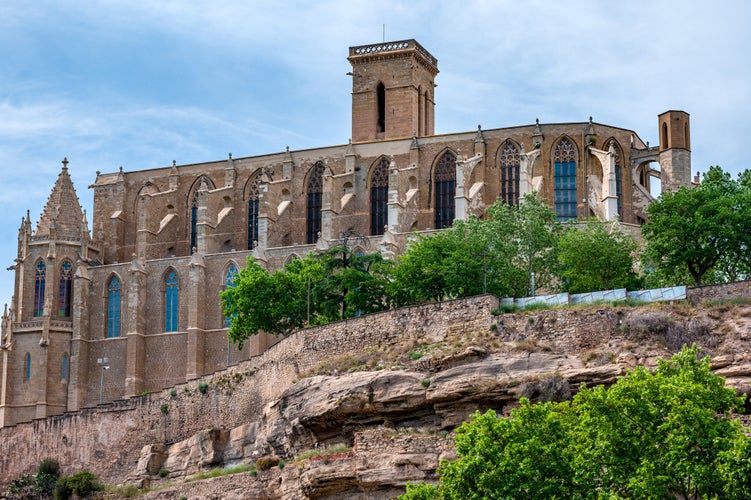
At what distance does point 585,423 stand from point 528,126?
4670 cm

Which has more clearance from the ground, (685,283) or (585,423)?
(685,283)

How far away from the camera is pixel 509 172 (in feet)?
274

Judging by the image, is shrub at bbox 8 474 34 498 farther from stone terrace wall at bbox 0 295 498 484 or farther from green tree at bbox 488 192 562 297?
green tree at bbox 488 192 562 297

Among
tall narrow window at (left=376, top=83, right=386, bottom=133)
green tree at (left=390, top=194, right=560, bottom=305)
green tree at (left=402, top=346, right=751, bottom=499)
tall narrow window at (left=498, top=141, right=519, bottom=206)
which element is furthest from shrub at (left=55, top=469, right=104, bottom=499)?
tall narrow window at (left=376, top=83, right=386, bottom=133)

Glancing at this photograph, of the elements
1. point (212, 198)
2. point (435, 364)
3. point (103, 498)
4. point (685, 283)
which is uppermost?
point (212, 198)

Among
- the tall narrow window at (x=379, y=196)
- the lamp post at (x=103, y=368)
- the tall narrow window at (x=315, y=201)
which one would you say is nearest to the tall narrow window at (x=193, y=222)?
the tall narrow window at (x=315, y=201)

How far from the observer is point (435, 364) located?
52.4m

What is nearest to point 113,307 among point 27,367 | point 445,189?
point 27,367

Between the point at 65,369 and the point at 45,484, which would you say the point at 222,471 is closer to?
the point at 45,484

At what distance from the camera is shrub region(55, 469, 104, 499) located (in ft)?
208

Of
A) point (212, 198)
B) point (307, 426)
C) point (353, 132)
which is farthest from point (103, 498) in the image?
point (353, 132)

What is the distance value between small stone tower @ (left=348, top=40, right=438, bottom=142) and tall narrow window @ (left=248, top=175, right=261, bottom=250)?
8245 millimetres

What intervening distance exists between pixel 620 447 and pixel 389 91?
197 feet

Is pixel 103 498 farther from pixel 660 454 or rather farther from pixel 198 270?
pixel 660 454
